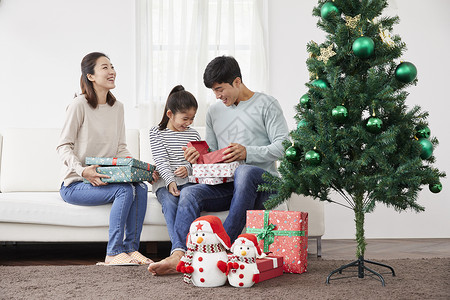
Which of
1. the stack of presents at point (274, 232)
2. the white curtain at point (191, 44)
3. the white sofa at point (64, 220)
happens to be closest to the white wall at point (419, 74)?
the white curtain at point (191, 44)

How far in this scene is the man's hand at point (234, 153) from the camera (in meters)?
2.09

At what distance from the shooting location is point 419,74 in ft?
11.7

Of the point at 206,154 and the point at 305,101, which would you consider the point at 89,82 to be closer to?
the point at 206,154

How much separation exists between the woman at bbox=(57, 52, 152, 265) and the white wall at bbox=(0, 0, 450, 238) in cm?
109

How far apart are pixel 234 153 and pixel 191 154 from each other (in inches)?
8.2

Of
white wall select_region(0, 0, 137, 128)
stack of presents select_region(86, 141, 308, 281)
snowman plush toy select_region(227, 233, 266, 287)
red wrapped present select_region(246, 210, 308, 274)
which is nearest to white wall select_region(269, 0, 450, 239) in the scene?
white wall select_region(0, 0, 137, 128)

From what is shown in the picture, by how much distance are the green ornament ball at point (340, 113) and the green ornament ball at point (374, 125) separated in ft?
0.27

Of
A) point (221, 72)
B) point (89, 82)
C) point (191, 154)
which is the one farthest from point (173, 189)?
point (89, 82)

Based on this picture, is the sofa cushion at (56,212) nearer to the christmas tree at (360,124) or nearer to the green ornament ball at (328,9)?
the christmas tree at (360,124)

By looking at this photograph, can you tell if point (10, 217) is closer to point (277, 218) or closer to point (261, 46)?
point (277, 218)

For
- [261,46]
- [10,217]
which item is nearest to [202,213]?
[10,217]

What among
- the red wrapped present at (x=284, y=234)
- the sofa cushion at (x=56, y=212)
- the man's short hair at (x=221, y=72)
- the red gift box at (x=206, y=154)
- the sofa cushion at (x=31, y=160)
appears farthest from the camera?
the sofa cushion at (x=31, y=160)

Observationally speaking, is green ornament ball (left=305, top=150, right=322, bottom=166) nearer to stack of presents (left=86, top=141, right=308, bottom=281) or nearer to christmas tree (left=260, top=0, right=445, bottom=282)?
christmas tree (left=260, top=0, right=445, bottom=282)

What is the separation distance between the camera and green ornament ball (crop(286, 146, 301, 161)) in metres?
1.75
